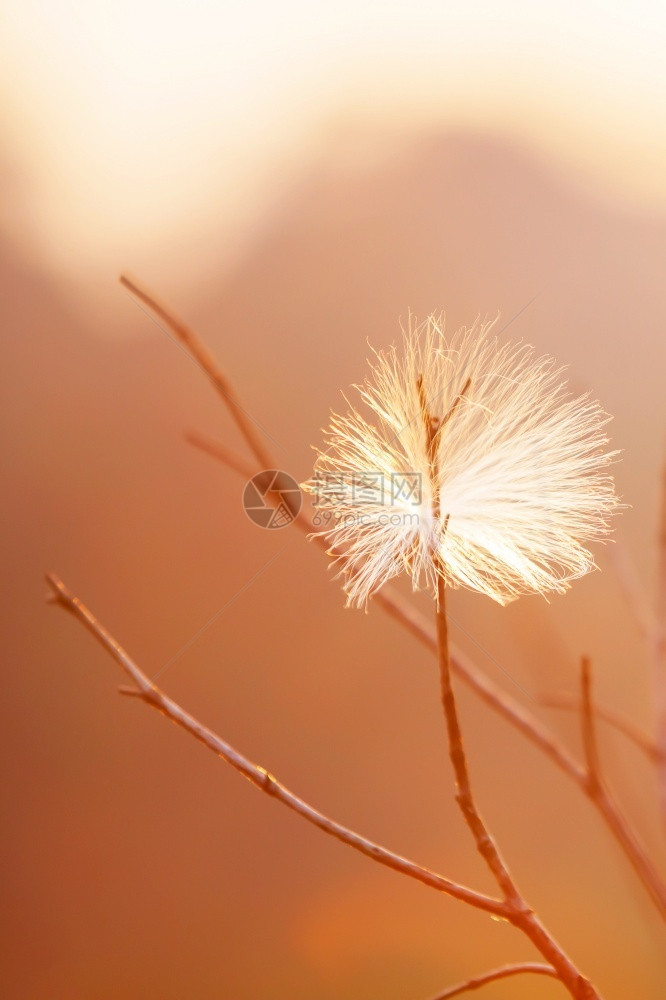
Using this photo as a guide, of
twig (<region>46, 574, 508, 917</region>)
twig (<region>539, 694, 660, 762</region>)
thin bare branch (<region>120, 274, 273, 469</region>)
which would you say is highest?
thin bare branch (<region>120, 274, 273, 469</region>)

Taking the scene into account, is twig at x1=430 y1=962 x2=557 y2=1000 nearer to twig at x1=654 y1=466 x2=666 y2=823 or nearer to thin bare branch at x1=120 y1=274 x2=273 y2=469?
twig at x1=654 y1=466 x2=666 y2=823

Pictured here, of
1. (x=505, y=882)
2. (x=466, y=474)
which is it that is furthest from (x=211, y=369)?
(x=505, y=882)

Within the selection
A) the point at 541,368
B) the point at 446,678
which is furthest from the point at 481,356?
the point at 446,678

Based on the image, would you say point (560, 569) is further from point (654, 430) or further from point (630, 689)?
point (630, 689)

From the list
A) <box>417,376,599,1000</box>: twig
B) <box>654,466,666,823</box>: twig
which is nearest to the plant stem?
<box>417,376,599,1000</box>: twig

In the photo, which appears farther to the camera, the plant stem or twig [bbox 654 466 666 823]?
twig [bbox 654 466 666 823]

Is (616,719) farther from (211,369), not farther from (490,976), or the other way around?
(211,369)

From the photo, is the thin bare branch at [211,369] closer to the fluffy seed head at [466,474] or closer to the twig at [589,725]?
the fluffy seed head at [466,474]
